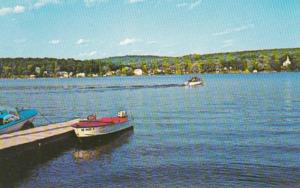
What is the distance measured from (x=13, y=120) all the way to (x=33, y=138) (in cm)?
721

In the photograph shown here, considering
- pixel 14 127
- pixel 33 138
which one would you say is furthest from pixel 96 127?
pixel 14 127

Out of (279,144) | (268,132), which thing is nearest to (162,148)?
(279,144)

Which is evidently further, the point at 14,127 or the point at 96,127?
the point at 14,127

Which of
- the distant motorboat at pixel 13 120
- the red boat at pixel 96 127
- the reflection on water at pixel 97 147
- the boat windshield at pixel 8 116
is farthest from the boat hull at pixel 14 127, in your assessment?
the reflection on water at pixel 97 147

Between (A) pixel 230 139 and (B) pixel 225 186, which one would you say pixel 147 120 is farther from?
(B) pixel 225 186

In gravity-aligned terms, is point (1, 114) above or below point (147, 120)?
above

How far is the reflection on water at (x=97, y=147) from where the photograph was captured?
99.1 ft

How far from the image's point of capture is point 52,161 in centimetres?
2858

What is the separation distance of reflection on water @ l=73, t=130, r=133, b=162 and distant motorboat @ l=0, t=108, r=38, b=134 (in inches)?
262

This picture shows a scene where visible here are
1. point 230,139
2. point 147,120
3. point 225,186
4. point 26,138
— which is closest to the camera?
point 225,186

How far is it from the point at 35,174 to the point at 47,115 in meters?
33.7

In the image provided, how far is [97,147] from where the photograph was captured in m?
33.6

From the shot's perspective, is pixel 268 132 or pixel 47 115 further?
pixel 47 115

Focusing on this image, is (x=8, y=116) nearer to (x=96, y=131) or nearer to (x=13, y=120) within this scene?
(x=13, y=120)
